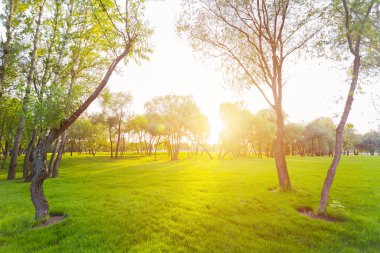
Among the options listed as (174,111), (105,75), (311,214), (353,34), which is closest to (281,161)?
(311,214)

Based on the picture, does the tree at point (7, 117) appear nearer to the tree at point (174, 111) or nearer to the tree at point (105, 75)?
the tree at point (105, 75)

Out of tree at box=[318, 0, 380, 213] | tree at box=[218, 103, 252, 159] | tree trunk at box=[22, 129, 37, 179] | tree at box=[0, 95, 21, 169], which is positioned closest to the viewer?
tree at box=[318, 0, 380, 213]

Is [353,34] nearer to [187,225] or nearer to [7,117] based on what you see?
[187,225]

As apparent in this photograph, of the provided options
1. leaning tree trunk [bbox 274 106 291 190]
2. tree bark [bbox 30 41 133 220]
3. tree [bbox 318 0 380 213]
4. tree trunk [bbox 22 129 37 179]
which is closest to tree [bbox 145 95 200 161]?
tree trunk [bbox 22 129 37 179]

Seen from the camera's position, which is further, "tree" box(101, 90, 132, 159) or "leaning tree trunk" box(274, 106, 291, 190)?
"tree" box(101, 90, 132, 159)

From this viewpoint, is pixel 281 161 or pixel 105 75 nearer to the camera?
pixel 105 75

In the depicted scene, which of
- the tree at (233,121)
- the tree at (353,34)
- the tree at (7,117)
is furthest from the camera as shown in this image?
the tree at (233,121)

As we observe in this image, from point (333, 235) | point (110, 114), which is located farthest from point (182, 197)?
point (110, 114)

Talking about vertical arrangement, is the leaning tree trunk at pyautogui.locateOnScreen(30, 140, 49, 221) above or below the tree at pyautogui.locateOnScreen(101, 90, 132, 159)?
below

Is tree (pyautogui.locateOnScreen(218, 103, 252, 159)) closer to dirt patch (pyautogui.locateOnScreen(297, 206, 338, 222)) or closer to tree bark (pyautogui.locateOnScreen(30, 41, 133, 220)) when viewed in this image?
dirt patch (pyautogui.locateOnScreen(297, 206, 338, 222))

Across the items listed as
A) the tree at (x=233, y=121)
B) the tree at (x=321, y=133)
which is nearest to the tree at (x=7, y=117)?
the tree at (x=233, y=121)

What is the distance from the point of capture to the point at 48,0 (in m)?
21.1

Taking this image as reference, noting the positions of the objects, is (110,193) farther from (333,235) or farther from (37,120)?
(333,235)

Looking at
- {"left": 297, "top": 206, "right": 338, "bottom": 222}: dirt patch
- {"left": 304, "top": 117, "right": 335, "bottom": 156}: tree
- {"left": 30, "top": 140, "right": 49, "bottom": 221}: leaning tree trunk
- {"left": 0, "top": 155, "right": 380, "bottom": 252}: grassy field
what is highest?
{"left": 304, "top": 117, "right": 335, "bottom": 156}: tree
